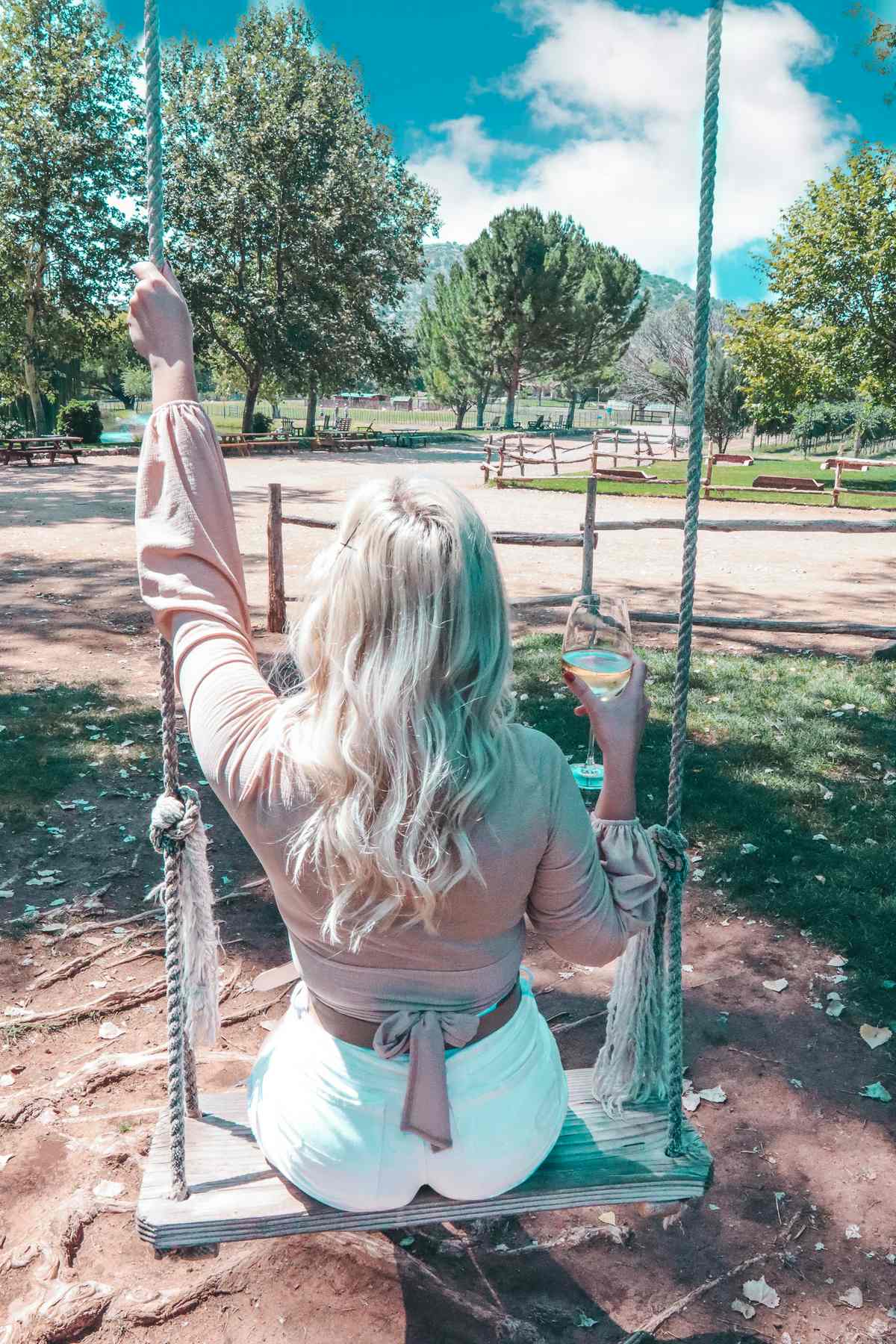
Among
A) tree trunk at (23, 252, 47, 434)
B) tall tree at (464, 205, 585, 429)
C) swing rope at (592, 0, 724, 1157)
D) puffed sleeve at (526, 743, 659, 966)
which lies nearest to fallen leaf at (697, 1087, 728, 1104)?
swing rope at (592, 0, 724, 1157)

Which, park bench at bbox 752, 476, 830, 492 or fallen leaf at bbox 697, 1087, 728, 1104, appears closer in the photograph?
fallen leaf at bbox 697, 1087, 728, 1104

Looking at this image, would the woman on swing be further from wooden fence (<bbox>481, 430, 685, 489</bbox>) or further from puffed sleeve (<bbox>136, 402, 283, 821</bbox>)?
wooden fence (<bbox>481, 430, 685, 489</bbox>)

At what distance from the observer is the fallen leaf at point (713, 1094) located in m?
2.96

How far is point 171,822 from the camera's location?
1.88 m

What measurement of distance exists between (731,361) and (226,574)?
4238cm

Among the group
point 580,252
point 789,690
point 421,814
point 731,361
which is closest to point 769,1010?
point 421,814

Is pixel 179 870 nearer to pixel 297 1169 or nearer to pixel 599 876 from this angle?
pixel 297 1169

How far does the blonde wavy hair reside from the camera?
132 cm

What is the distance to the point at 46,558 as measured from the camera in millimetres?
11852

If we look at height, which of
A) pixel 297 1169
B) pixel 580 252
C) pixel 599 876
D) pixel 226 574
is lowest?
pixel 297 1169

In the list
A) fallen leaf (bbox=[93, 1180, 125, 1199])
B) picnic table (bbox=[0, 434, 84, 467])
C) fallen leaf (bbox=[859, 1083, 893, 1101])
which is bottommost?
fallen leaf (bbox=[93, 1180, 125, 1199])

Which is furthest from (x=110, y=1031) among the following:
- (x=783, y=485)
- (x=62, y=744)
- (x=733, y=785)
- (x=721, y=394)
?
(x=721, y=394)

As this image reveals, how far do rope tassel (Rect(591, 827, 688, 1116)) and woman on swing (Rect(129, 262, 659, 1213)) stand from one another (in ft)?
0.97

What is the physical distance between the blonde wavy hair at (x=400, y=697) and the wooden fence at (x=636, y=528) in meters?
5.64
